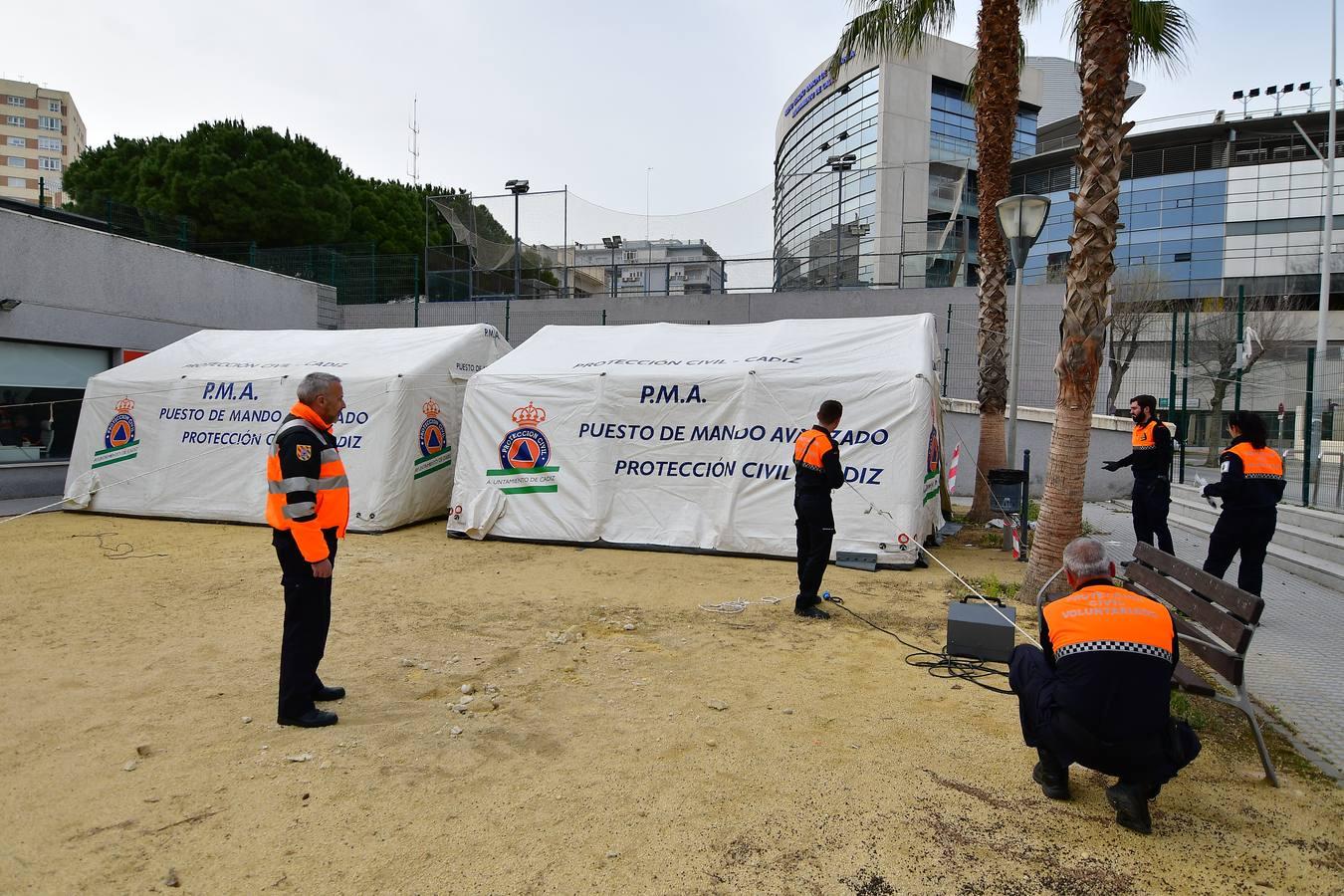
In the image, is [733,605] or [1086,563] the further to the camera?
[733,605]

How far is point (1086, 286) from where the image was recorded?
642 centimetres

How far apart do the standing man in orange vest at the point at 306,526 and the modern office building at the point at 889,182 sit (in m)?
10.7

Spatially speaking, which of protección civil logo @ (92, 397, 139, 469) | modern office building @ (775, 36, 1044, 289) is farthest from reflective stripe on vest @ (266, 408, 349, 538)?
modern office building @ (775, 36, 1044, 289)

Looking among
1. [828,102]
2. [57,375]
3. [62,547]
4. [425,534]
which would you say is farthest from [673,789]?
[828,102]

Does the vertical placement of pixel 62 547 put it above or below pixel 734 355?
below

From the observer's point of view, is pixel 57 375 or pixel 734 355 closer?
pixel 734 355

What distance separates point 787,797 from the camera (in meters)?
Result: 3.27

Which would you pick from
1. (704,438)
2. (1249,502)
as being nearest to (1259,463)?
(1249,502)

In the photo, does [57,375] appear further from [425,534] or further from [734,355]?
[734,355]


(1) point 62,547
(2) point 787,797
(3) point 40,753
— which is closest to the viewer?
(2) point 787,797

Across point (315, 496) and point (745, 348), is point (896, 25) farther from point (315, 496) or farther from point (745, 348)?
point (315, 496)

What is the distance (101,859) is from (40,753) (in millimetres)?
1256

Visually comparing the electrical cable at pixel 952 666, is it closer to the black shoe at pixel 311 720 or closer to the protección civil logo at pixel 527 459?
the black shoe at pixel 311 720

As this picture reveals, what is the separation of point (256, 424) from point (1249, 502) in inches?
452
